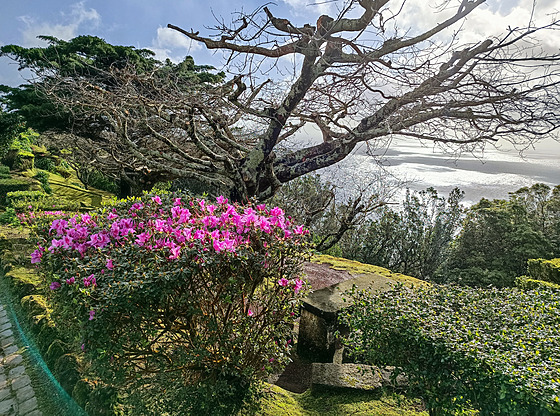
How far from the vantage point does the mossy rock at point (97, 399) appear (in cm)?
248

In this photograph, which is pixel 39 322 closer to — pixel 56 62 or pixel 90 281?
pixel 90 281

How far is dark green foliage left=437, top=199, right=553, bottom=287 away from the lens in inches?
307

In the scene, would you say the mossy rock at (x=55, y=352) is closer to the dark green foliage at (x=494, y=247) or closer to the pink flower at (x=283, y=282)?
the pink flower at (x=283, y=282)

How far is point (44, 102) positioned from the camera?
9.87m

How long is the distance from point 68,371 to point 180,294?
60.7 inches

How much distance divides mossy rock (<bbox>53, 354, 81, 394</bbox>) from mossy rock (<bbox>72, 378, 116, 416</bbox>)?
236mm

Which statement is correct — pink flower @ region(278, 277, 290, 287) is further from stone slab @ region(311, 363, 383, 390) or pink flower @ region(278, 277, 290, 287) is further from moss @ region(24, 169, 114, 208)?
moss @ region(24, 169, 114, 208)

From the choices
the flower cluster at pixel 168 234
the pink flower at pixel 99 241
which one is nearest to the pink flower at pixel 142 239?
the flower cluster at pixel 168 234

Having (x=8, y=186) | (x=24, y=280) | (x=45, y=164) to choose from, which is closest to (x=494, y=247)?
(x=24, y=280)

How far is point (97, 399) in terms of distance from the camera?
253 cm

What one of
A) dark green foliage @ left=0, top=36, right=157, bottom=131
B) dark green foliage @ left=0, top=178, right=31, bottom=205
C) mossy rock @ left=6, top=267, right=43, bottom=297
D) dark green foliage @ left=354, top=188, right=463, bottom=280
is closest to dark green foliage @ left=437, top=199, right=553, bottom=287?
dark green foliage @ left=354, top=188, right=463, bottom=280

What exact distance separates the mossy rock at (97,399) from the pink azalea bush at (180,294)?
4.1 inches

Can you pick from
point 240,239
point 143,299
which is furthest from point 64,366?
point 240,239

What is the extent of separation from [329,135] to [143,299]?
389cm
